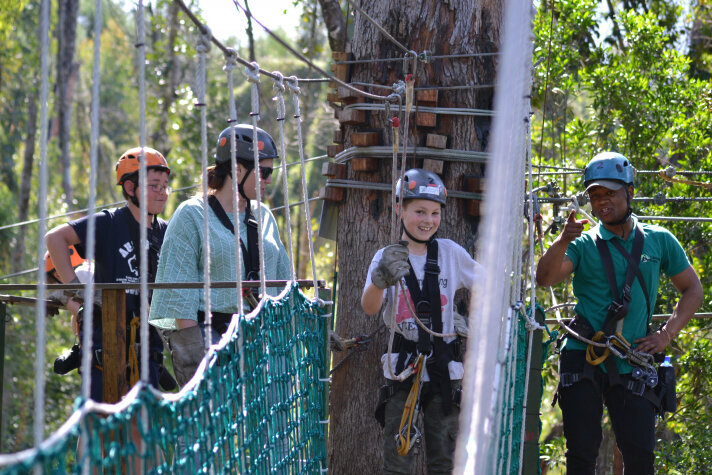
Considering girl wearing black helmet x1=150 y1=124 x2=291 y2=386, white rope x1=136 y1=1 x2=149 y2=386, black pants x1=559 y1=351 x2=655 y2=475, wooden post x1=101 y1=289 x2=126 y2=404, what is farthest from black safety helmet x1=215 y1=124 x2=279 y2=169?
white rope x1=136 y1=1 x2=149 y2=386

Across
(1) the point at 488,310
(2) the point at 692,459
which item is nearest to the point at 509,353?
(1) the point at 488,310

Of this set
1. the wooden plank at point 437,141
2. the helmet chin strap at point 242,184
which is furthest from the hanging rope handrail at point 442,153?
the helmet chin strap at point 242,184

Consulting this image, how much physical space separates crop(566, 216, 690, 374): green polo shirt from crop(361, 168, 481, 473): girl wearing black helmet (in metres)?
0.63

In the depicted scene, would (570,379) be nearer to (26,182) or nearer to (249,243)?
(249,243)

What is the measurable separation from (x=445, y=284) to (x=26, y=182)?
19487 mm

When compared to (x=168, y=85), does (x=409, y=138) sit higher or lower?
lower

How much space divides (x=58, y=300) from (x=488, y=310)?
10.0ft

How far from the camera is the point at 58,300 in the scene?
A: 14.8 feet

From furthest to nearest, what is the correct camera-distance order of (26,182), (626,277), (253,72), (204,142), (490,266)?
(26,182) < (626,277) < (253,72) < (204,142) < (490,266)

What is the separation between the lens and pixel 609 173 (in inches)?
164

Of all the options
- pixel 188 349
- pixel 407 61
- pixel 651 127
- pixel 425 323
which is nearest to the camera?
pixel 425 323

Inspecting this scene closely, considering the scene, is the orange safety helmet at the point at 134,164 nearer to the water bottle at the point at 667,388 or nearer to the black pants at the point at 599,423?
the black pants at the point at 599,423

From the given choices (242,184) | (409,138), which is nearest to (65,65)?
(242,184)

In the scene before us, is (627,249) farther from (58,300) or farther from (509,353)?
(58,300)
